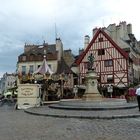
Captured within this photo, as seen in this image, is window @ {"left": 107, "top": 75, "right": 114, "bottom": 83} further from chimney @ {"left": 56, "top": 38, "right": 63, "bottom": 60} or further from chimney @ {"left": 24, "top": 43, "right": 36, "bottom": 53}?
chimney @ {"left": 24, "top": 43, "right": 36, "bottom": 53}

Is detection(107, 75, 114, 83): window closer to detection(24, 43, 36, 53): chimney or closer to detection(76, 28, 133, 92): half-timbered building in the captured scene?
detection(76, 28, 133, 92): half-timbered building

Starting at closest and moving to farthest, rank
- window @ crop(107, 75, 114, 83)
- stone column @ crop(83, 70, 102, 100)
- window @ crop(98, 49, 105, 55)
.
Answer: stone column @ crop(83, 70, 102, 100) < window @ crop(107, 75, 114, 83) < window @ crop(98, 49, 105, 55)

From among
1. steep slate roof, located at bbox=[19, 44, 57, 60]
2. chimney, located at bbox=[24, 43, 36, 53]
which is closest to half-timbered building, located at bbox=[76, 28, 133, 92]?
steep slate roof, located at bbox=[19, 44, 57, 60]

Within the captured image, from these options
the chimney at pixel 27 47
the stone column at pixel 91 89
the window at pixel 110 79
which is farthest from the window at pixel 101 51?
the stone column at pixel 91 89

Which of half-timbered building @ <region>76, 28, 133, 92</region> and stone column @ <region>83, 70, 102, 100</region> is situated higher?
half-timbered building @ <region>76, 28, 133, 92</region>

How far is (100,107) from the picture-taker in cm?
1527

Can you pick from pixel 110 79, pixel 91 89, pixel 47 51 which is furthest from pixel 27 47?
pixel 91 89

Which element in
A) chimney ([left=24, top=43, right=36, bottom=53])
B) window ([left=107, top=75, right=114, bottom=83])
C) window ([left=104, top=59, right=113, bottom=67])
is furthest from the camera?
chimney ([left=24, top=43, right=36, bottom=53])

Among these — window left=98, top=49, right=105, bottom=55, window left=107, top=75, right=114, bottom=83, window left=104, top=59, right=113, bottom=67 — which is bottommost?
window left=107, top=75, right=114, bottom=83

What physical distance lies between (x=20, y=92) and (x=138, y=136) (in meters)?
14.6

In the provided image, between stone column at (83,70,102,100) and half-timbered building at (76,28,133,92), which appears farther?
half-timbered building at (76,28,133,92)

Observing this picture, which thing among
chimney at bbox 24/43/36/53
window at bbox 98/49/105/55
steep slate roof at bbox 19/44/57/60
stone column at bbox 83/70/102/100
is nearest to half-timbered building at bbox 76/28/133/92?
window at bbox 98/49/105/55

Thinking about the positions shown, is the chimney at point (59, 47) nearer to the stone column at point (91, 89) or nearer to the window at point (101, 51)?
the window at point (101, 51)

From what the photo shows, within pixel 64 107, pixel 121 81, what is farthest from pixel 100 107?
pixel 121 81
